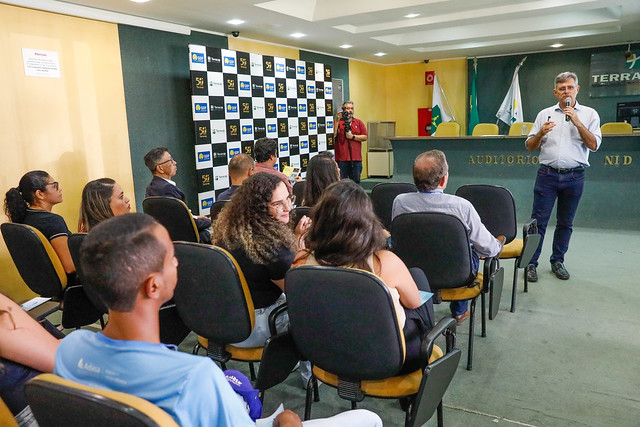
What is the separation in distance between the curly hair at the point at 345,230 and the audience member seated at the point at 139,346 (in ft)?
2.24

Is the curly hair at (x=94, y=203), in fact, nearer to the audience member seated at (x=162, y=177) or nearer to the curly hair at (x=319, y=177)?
the audience member seated at (x=162, y=177)

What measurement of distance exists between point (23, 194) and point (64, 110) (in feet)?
5.36

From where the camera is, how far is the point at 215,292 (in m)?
1.73

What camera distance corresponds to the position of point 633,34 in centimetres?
676

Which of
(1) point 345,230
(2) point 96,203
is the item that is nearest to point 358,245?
(1) point 345,230

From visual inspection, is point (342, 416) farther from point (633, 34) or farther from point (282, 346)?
point (633, 34)

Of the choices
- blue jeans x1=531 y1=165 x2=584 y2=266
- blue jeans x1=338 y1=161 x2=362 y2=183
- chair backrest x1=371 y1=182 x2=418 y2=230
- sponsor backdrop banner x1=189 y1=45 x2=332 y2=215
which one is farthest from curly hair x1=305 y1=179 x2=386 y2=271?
blue jeans x1=338 y1=161 x2=362 y2=183

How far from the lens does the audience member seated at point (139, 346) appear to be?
0.82 metres

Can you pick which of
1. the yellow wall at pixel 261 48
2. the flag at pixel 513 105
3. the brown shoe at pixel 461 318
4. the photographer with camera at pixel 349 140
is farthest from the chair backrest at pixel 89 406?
the flag at pixel 513 105

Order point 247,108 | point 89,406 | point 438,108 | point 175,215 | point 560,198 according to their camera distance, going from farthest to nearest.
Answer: point 438,108, point 247,108, point 560,198, point 175,215, point 89,406

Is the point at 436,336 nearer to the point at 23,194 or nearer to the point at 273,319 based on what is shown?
the point at 273,319

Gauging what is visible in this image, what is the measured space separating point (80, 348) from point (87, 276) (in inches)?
5.9

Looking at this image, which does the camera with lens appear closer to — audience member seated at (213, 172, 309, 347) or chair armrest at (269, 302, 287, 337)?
audience member seated at (213, 172, 309, 347)

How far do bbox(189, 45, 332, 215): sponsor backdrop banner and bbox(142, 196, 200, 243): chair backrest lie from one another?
2.05m
